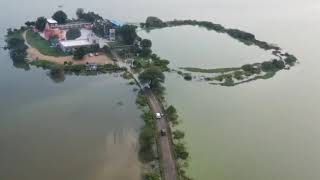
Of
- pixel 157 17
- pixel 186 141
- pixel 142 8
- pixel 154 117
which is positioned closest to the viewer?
pixel 186 141

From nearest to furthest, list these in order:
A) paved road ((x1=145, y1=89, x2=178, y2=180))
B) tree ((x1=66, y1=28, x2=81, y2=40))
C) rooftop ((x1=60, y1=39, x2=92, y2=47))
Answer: paved road ((x1=145, y1=89, x2=178, y2=180)) < rooftop ((x1=60, y1=39, x2=92, y2=47)) < tree ((x1=66, y1=28, x2=81, y2=40))

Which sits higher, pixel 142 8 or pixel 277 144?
pixel 142 8

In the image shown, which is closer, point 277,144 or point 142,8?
point 277,144

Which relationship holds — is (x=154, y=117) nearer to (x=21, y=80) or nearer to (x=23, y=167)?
(x=23, y=167)

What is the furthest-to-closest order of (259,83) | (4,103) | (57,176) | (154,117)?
1. (259,83)
2. (4,103)
3. (154,117)
4. (57,176)

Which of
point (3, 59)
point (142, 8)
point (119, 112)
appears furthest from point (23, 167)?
point (142, 8)

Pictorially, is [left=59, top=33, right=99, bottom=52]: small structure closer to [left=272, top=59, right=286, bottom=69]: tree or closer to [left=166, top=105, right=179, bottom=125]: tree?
[left=166, top=105, right=179, bottom=125]: tree

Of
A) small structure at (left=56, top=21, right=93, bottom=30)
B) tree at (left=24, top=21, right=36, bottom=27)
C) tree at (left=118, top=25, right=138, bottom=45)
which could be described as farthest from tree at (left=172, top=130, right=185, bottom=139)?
tree at (left=24, top=21, right=36, bottom=27)
